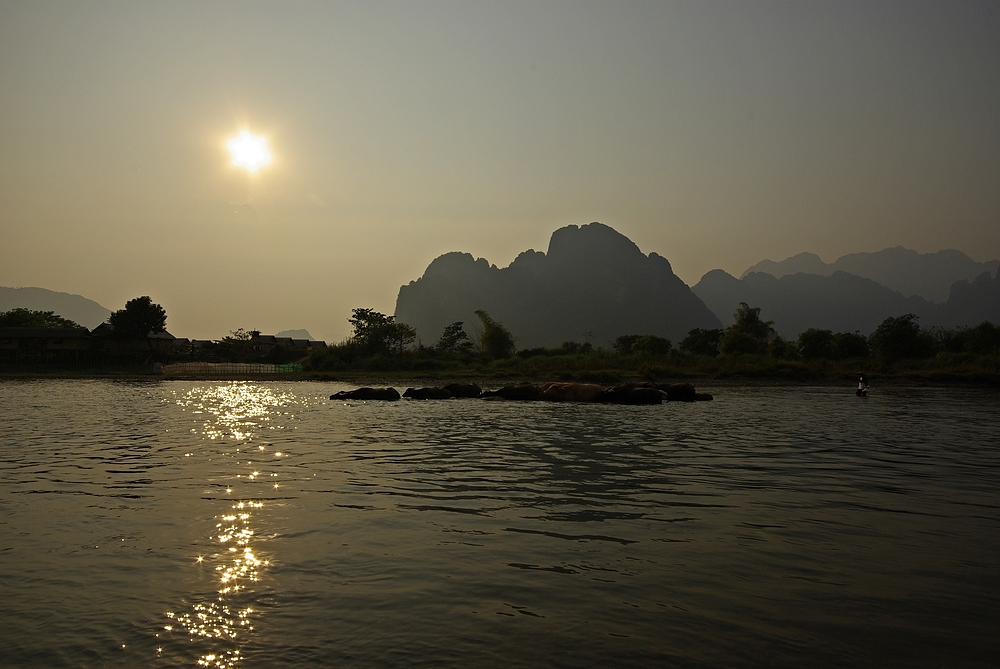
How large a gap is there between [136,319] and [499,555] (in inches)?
3529

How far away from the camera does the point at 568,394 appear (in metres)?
34.8

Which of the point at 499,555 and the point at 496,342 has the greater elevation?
the point at 496,342

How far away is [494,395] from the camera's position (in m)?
37.6

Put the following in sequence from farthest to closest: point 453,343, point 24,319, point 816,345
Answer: point 24,319, point 453,343, point 816,345

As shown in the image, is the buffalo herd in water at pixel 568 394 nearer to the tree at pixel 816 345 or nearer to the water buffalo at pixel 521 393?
the water buffalo at pixel 521 393

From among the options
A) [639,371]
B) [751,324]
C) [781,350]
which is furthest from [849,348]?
[751,324]

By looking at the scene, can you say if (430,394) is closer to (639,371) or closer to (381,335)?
(639,371)

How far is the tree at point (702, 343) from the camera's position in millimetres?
91438

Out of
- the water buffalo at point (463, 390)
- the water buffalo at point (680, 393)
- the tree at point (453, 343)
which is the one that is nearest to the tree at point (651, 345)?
the tree at point (453, 343)

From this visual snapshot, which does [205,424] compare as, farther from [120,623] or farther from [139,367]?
[139,367]

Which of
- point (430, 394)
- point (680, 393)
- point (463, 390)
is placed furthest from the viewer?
point (463, 390)

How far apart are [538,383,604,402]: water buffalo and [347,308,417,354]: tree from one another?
146ft

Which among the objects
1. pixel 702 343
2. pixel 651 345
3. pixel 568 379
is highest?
pixel 702 343

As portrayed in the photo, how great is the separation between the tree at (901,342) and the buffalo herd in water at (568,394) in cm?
4101
